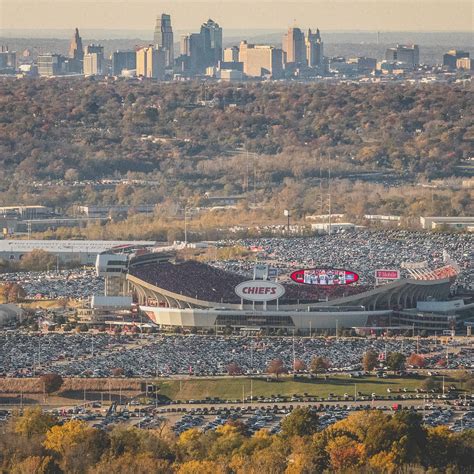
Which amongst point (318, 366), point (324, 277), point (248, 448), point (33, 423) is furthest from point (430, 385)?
point (324, 277)

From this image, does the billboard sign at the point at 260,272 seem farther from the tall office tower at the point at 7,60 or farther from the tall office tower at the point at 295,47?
the tall office tower at the point at 295,47

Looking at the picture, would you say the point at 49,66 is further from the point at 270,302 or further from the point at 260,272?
the point at 270,302

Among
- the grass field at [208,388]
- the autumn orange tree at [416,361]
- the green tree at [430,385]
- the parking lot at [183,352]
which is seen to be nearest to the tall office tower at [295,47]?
the parking lot at [183,352]

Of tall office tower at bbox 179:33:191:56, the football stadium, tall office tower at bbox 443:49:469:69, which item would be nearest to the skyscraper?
tall office tower at bbox 179:33:191:56

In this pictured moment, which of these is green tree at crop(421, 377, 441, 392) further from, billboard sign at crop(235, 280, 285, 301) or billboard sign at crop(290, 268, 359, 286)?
billboard sign at crop(290, 268, 359, 286)

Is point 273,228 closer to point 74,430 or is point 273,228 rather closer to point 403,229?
point 403,229

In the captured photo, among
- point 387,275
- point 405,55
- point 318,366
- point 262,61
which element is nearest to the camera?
point 318,366
